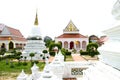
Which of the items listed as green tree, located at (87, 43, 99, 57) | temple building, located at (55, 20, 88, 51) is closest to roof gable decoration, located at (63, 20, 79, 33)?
temple building, located at (55, 20, 88, 51)

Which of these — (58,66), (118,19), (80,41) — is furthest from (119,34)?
(80,41)

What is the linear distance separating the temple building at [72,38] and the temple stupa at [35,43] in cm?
1265

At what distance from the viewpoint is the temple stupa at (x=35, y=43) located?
87.5 ft

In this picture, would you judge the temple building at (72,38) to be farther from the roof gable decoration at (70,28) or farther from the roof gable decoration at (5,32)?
the roof gable decoration at (5,32)

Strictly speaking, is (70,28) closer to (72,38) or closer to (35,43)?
(72,38)

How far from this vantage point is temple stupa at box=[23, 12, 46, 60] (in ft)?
87.5

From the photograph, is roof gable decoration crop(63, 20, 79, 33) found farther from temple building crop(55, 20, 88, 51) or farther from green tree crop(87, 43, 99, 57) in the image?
green tree crop(87, 43, 99, 57)

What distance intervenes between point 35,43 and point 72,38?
14438 millimetres

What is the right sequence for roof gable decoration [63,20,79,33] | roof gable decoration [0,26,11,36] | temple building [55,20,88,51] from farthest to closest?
roof gable decoration [63,20,79,33] < roof gable decoration [0,26,11,36] < temple building [55,20,88,51]

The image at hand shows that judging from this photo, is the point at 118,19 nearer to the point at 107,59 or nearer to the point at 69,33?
the point at 107,59

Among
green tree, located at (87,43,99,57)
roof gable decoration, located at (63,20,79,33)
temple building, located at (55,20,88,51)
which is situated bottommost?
green tree, located at (87,43,99,57)

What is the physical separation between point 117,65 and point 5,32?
133 feet

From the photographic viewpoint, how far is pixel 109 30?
14.1 feet

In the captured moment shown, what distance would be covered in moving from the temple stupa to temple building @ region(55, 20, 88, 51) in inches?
498
